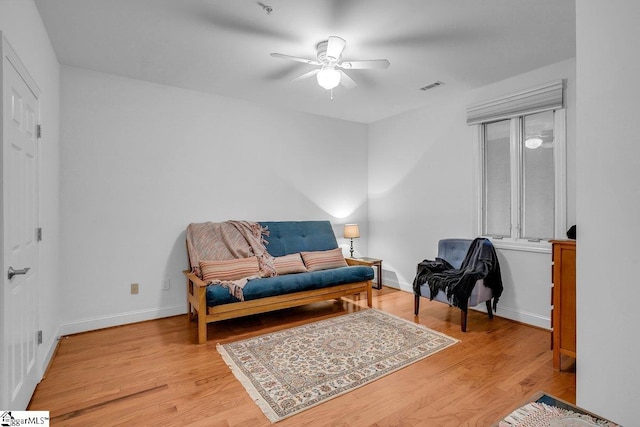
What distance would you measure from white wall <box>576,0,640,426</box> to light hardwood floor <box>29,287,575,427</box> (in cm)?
67

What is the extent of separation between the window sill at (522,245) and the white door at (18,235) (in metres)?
4.10

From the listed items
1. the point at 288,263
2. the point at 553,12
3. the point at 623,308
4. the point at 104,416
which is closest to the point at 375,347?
the point at 288,263

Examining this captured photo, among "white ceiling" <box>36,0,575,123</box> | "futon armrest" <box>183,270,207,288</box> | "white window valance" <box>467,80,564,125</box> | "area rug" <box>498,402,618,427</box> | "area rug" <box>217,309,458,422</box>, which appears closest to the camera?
"area rug" <box>498,402,618,427</box>

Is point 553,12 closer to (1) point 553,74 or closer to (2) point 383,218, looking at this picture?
(1) point 553,74

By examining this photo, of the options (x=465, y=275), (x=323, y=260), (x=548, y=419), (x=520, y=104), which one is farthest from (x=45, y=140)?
(x=520, y=104)

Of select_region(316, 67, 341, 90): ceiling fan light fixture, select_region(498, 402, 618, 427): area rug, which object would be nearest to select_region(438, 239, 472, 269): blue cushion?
select_region(316, 67, 341, 90): ceiling fan light fixture

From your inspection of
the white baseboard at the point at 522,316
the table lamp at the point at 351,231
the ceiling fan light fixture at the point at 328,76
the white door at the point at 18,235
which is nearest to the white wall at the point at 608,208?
the ceiling fan light fixture at the point at 328,76

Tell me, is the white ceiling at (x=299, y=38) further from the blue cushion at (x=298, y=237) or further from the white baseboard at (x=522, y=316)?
the white baseboard at (x=522, y=316)

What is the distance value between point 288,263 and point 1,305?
8.17 feet

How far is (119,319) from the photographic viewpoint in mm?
3393

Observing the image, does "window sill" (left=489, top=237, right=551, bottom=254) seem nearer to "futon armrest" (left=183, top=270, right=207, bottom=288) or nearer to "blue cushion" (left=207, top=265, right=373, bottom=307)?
"blue cushion" (left=207, top=265, right=373, bottom=307)

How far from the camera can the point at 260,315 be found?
147 inches

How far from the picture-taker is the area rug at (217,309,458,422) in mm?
2137

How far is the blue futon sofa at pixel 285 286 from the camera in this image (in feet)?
9.79
